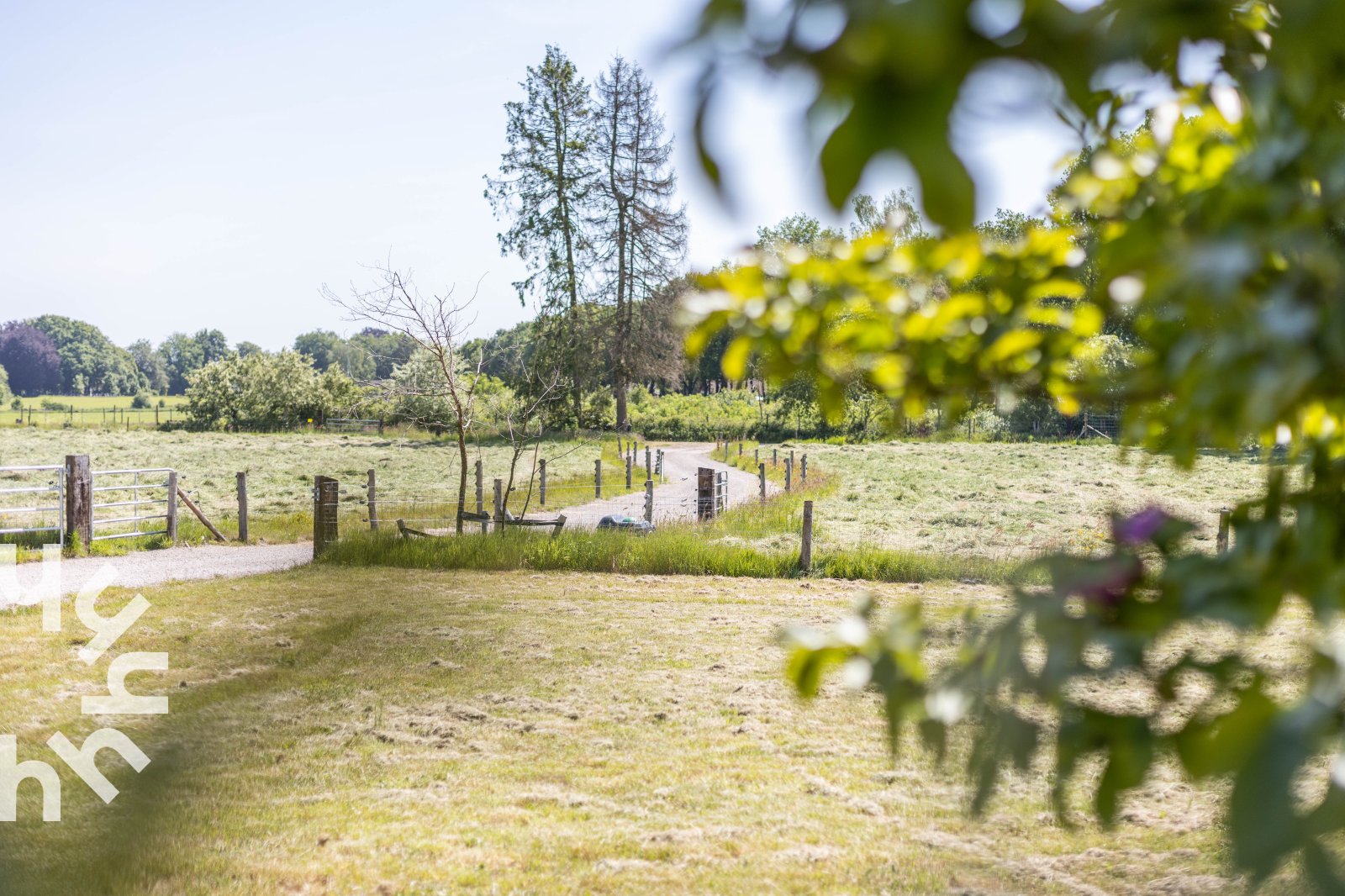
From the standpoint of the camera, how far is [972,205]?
59 cm

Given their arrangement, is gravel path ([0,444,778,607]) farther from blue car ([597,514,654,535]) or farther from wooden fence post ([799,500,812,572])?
wooden fence post ([799,500,812,572])

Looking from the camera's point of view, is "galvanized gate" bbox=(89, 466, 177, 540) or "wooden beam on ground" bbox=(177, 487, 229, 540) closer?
"galvanized gate" bbox=(89, 466, 177, 540)

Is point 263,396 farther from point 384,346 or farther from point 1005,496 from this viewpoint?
point 384,346

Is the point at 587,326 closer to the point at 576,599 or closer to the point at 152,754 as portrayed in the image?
the point at 576,599

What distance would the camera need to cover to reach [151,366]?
118 m

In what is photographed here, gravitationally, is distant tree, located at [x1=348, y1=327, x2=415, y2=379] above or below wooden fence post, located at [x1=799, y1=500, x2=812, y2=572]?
above

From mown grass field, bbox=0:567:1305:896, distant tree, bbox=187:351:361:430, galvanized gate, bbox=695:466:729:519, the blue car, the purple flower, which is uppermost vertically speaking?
distant tree, bbox=187:351:361:430

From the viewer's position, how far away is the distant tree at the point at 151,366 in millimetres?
115562

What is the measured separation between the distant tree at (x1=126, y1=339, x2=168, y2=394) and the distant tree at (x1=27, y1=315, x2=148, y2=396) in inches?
147

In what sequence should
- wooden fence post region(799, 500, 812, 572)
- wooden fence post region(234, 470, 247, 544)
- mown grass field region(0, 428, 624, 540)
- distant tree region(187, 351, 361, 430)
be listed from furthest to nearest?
distant tree region(187, 351, 361, 430), mown grass field region(0, 428, 624, 540), wooden fence post region(234, 470, 247, 544), wooden fence post region(799, 500, 812, 572)

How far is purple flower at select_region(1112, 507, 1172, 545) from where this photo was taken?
106cm

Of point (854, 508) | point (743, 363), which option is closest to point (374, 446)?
point (854, 508)

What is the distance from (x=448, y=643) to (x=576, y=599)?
1990 mm

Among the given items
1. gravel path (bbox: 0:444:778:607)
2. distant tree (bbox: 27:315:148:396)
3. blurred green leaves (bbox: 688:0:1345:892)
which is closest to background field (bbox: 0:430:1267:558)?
gravel path (bbox: 0:444:778:607)
